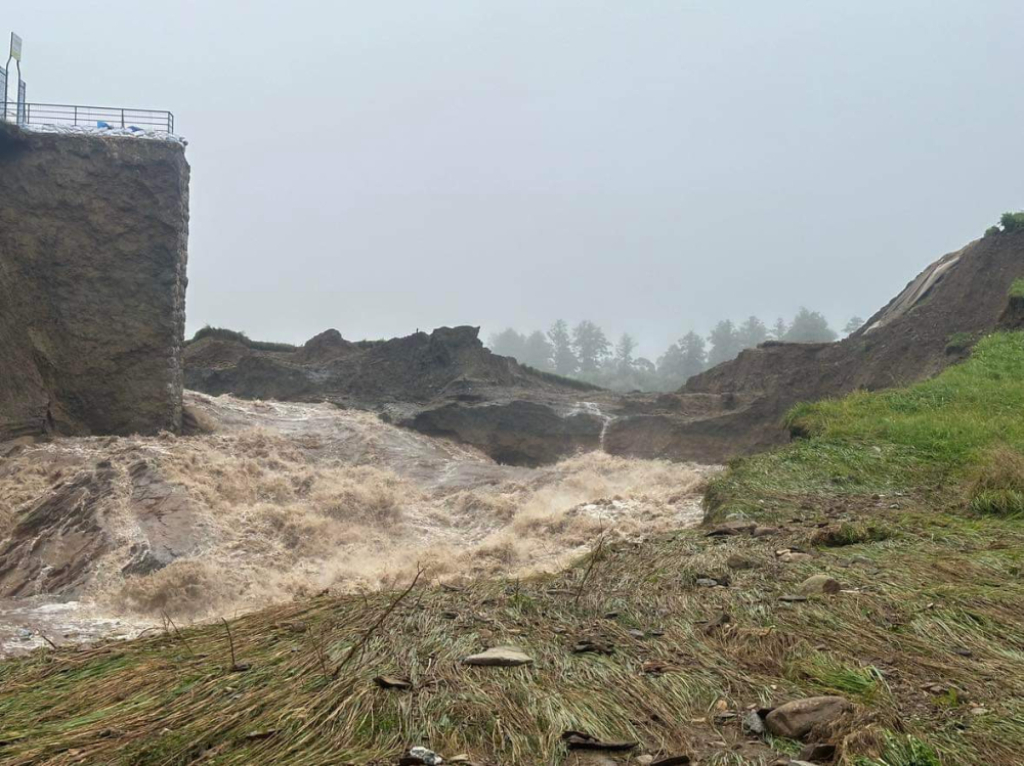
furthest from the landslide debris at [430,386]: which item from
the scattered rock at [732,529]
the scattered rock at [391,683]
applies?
the scattered rock at [391,683]

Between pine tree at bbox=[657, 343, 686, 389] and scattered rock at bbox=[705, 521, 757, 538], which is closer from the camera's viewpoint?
scattered rock at bbox=[705, 521, 757, 538]

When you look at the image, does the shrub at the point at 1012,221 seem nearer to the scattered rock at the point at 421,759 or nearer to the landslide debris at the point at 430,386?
the landslide debris at the point at 430,386

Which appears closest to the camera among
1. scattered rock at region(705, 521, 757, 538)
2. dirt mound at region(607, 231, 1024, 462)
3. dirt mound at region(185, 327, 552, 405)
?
scattered rock at region(705, 521, 757, 538)

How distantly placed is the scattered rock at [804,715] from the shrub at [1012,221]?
72.5ft

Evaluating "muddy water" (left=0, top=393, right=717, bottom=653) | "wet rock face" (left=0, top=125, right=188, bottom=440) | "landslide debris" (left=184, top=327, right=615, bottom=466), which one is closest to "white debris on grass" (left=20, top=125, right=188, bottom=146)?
"wet rock face" (left=0, top=125, right=188, bottom=440)

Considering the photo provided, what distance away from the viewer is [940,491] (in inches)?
339

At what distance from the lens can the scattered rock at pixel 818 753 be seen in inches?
109

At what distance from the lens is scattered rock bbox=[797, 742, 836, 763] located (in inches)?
109

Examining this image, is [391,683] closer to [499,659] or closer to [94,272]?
[499,659]

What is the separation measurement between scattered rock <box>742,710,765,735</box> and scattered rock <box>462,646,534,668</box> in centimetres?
90

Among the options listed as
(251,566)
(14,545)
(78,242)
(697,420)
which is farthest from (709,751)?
(697,420)

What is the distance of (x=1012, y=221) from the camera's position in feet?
70.5

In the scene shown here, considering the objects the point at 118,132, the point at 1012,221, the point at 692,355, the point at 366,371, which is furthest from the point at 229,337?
the point at 692,355

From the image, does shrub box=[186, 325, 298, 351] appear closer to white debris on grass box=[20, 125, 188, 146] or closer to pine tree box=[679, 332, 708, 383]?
white debris on grass box=[20, 125, 188, 146]
